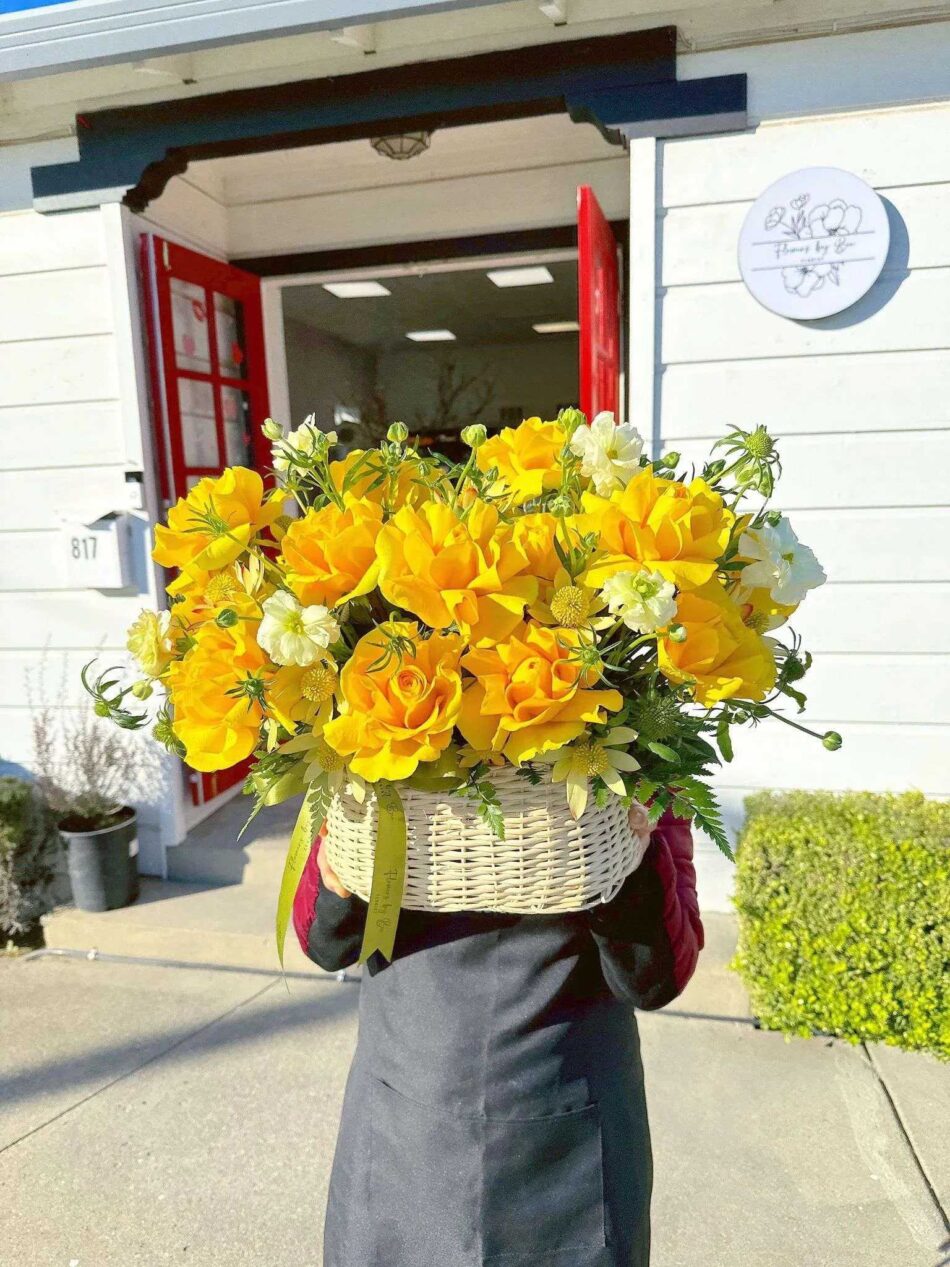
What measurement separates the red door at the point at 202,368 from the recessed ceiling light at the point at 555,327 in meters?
5.52

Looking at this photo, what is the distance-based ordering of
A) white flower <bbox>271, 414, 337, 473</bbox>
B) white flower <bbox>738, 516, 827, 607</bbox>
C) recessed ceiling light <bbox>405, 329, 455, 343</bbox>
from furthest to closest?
recessed ceiling light <bbox>405, 329, 455, 343</bbox> → white flower <bbox>271, 414, 337, 473</bbox> → white flower <bbox>738, 516, 827, 607</bbox>

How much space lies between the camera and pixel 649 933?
1.20 m

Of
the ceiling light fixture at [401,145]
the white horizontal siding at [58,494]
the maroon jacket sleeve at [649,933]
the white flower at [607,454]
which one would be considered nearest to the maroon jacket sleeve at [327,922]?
the maroon jacket sleeve at [649,933]

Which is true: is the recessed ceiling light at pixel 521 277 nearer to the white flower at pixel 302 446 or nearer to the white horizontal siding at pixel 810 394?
the white horizontal siding at pixel 810 394

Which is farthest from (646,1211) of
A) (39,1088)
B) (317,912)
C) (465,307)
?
(465,307)

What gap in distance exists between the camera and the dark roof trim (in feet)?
10.5

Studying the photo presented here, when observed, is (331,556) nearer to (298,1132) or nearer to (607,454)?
(607,454)

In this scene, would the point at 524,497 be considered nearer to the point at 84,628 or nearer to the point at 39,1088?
the point at 39,1088

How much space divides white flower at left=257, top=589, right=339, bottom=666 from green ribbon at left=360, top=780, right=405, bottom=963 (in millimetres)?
192

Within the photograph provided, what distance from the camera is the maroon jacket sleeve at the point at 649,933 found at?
119cm

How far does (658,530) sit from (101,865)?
3.64 m

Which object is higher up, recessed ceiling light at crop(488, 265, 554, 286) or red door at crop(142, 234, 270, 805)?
recessed ceiling light at crop(488, 265, 554, 286)

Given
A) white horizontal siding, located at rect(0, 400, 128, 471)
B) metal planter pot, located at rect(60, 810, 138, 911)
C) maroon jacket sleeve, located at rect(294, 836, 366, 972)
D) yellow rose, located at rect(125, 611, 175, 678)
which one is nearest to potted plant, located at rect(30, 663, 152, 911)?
metal planter pot, located at rect(60, 810, 138, 911)

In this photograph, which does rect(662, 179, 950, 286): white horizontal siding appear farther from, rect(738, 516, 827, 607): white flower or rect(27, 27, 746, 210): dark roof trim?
rect(738, 516, 827, 607): white flower
